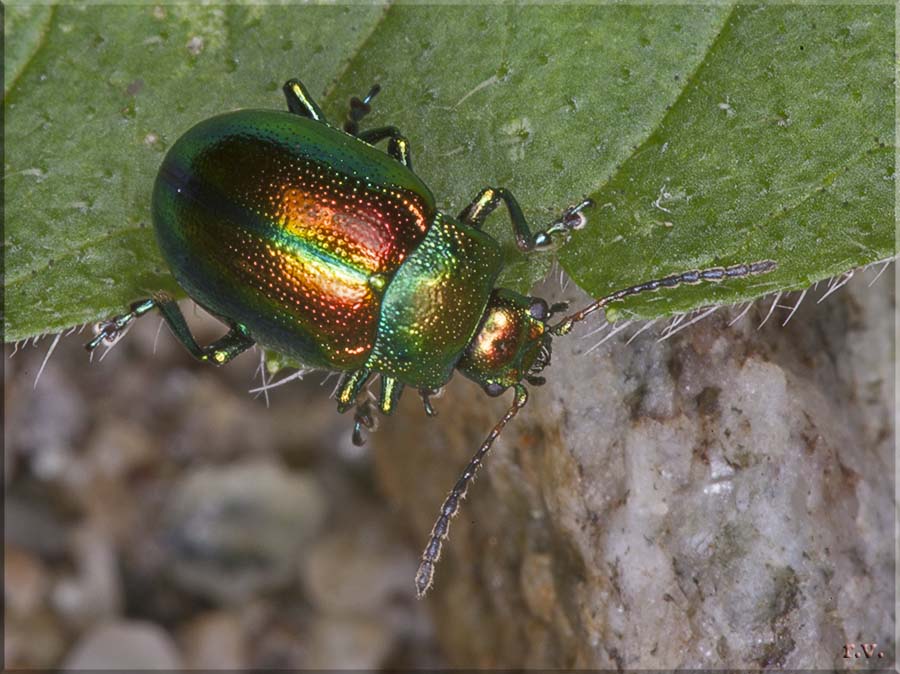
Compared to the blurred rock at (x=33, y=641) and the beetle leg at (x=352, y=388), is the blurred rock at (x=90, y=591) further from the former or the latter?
the beetle leg at (x=352, y=388)

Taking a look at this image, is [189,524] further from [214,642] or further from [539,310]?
[539,310]

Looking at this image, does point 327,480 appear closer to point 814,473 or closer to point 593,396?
point 593,396

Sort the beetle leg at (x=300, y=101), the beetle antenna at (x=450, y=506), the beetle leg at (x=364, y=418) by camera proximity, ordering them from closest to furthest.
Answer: the beetle leg at (x=300, y=101), the beetle antenna at (x=450, y=506), the beetle leg at (x=364, y=418)

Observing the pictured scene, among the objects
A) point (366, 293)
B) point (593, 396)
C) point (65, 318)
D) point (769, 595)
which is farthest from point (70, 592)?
point (769, 595)

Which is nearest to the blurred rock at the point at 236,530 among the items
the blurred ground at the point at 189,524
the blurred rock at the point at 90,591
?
the blurred ground at the point at 189,524

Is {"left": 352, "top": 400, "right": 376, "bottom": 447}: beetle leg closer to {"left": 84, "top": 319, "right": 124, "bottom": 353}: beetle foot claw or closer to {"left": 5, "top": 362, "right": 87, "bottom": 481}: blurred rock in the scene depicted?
{"left": 84, "top": 319, "right": 124, "bottom": 353}: beetle foot claw
